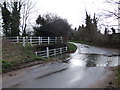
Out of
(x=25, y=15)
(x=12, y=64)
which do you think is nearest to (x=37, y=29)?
(x=25, y=15)

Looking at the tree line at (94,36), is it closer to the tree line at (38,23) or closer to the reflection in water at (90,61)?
the tree line at (38,23)

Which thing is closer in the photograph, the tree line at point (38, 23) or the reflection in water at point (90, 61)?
the reflection in water at point (90, 61)

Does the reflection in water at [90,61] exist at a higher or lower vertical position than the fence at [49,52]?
lower

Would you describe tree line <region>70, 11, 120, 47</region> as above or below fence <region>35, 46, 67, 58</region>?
above

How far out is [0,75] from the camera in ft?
24.1

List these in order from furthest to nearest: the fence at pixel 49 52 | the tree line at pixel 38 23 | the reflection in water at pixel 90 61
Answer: the tree line at pixel 38 23 → the fence at pixel 49 52 → the reflection in water at pixel 90 61

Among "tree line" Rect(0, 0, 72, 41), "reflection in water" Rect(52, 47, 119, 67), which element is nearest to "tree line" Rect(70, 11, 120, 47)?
"tree line" Rect(0, 0, 72, 41)

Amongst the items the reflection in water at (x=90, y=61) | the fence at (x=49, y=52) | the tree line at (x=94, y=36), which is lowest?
the reflection in water at (x=90, y=61)

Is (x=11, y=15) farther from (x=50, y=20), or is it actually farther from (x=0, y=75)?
(x=0, y=75)

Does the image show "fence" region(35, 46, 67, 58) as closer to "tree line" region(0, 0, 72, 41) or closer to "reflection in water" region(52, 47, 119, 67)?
"reflection in water" region(52, 47, 119, 67)

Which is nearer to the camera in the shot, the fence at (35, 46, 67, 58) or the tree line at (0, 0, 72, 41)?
the fence at (35, 46, 67, 58)

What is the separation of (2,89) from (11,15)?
68.8ft

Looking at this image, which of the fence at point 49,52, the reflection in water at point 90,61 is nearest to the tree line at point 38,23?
the fence at point 49,52

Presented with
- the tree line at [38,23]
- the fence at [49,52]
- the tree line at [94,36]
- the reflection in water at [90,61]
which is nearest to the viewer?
the reflection in water at [90,61]
